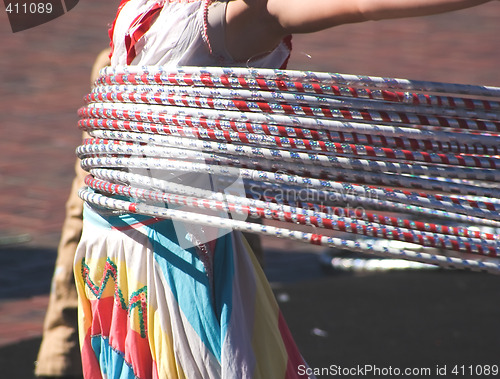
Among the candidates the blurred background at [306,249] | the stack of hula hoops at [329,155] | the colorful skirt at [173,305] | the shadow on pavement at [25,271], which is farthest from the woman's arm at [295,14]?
the shadow on pavement at [25,271]

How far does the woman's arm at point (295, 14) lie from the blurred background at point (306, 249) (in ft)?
0.73

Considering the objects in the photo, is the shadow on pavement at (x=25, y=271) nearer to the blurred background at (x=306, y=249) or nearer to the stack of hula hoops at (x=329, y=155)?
the blurred background at (x=306, y=249)

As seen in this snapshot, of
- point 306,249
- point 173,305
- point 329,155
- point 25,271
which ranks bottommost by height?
point 306,249

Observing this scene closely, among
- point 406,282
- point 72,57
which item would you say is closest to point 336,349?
point 406,282

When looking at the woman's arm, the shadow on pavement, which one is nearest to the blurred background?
the shadow on pavement

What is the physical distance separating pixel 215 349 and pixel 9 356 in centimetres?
190

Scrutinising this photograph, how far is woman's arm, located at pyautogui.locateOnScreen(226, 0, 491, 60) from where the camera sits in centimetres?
157

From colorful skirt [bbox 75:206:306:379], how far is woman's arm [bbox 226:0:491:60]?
472 mm

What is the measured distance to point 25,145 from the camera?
6.58 m

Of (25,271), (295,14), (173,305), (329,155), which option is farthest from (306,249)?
(295,14)

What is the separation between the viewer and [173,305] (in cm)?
195

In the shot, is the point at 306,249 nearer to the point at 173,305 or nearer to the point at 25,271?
the point at 25,271

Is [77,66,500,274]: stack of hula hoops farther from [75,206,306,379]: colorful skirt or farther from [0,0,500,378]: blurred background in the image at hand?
[0,0,500,378]: blurred background

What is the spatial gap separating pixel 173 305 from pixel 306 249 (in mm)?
3252
